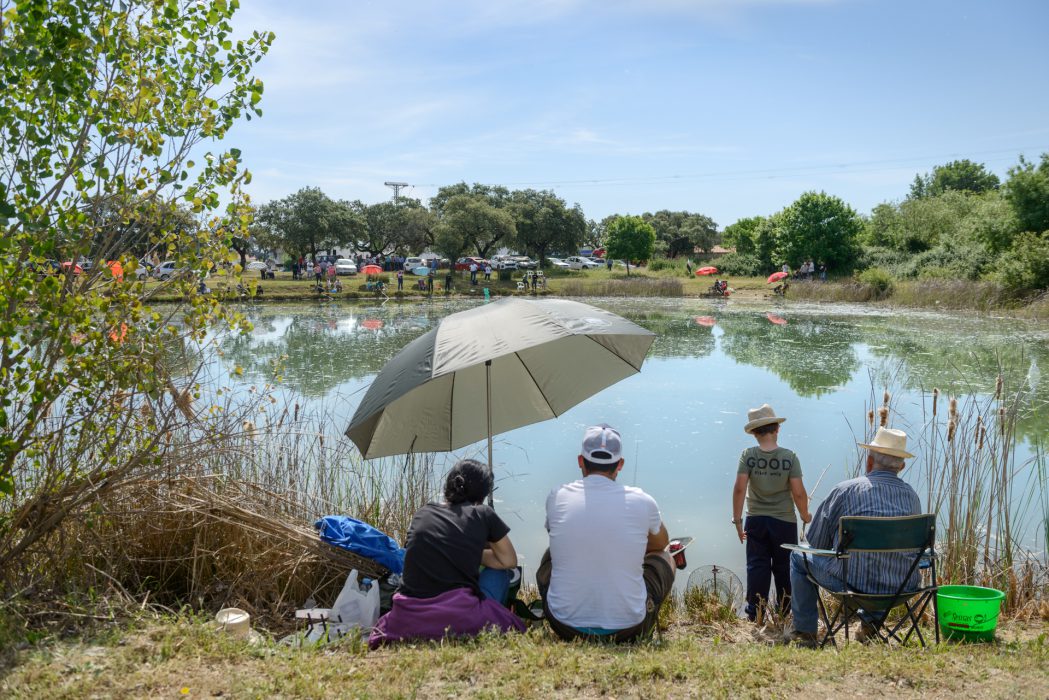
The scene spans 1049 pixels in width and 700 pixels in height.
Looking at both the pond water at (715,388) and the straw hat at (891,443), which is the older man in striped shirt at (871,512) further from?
the pond water at (715,388)

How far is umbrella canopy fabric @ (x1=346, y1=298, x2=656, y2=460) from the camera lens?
3.90 m

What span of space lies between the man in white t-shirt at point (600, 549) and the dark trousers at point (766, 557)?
119 centimetres

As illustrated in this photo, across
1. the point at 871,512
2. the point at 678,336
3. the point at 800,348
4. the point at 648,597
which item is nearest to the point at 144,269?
the point at 648,597

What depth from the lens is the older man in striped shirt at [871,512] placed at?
3.51 m

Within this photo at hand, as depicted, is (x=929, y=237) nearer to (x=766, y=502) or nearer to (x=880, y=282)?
(x=880, y=282)

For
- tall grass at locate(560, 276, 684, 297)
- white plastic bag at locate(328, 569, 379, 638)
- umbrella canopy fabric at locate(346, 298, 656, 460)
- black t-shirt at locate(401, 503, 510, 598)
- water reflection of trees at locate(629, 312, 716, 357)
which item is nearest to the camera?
black t-shirt at locate(401, 503, 510, 598)

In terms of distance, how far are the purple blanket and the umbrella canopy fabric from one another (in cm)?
96

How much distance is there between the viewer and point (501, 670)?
293 cm

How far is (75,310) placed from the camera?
11.2 ft

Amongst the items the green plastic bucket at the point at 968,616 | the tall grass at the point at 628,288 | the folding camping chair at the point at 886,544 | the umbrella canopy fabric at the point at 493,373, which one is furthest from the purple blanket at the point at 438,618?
the tall grass at the point at 628,288

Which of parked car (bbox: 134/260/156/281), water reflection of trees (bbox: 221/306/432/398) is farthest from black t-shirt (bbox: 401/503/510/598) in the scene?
water reflection of trees (bbox: 221/306/432/398)

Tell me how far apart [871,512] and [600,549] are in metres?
1.25

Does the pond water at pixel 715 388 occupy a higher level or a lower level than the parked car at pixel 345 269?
lower

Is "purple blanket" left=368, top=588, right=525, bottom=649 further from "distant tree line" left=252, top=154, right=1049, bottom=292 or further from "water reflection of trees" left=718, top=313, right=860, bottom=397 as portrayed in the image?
"distant tree line" left=252, top=154, right=1049, bottom=292
